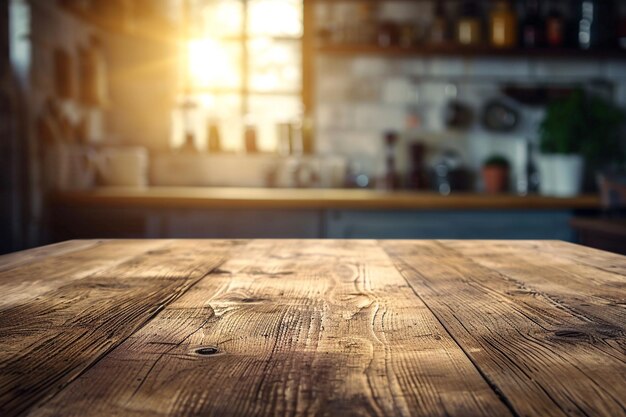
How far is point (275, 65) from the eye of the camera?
12.7 feet

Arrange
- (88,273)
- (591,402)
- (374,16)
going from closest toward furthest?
(591,402) → (88,273) → (374,16)

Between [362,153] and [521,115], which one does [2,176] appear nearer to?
[362,153]

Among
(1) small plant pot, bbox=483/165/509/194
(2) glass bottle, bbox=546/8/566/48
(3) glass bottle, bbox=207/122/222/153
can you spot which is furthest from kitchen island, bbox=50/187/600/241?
(2) glass bottle, bbox=546/8/566/48

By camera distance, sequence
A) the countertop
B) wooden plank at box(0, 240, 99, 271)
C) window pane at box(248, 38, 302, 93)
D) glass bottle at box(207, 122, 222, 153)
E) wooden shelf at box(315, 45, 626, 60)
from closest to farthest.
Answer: wooden plank at box(0, 240, 99, 271) → the countertop → wooden shelf at box(315, 45, 626, 60) → glass bottle at box(207, 122, 222, 153) → window pane at box(248, 38, 302, 93)

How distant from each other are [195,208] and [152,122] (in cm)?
99

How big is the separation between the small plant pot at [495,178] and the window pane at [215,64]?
1.62 metres

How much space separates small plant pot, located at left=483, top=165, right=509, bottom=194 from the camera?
361 centimetres

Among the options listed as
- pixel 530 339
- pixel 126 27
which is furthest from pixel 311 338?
pixel 126 27

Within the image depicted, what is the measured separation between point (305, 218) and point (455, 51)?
142 cm

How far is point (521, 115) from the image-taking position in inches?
148

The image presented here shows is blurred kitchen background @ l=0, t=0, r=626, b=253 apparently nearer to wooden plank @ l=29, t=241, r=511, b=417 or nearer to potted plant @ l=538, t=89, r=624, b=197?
potted plant @ l=538, t=89, r=624, b=197

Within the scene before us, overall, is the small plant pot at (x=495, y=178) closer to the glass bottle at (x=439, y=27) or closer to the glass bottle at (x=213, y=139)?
the glass bottle at (x=439, y=27)

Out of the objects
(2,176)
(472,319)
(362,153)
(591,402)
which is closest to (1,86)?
(2,176)

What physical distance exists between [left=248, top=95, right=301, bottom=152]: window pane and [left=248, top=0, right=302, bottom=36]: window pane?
41 cm
